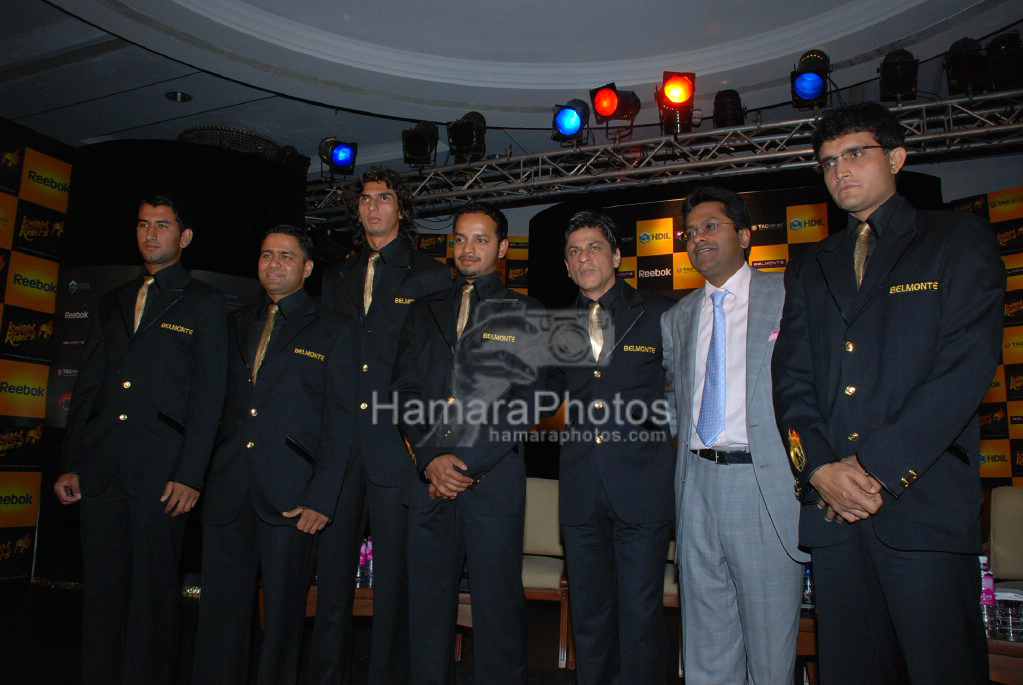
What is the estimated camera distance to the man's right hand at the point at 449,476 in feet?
8.14

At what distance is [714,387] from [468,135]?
4.82 m

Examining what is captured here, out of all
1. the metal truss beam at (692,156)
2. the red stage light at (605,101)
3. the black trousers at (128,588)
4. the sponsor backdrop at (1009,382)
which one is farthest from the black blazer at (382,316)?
the sponsor backdrop at (1009,382)

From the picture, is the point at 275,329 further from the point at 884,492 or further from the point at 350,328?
the point at 884,492

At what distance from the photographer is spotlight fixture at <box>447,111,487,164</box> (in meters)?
6.61

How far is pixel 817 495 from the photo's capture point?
193 cm

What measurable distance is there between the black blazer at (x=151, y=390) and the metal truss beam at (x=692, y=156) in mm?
4325

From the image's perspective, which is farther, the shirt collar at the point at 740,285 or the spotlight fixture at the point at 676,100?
the spotlight fixture at the point at 676,100

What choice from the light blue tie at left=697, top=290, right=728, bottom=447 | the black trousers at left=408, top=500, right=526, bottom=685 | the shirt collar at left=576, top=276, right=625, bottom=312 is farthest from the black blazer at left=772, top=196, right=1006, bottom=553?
the black trousers at left=408, top=500, right=526, bottom=685

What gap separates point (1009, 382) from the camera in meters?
6.60

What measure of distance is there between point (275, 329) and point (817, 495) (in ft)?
6.94

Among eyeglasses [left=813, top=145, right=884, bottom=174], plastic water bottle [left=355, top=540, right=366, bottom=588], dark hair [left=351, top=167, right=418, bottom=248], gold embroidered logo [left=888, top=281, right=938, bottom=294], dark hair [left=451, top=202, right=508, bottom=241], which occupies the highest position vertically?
dark hair [left=351, top=167, right=418, bottom=248]

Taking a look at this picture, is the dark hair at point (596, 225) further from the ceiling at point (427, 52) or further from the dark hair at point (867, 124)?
the ceiling at point (427, 52)

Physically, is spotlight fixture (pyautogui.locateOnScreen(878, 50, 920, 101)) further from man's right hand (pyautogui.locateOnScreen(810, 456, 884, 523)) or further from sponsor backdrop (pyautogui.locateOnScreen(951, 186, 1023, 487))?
man's right hand (pyautogui.locateOnScreen(810, 456, 884, 523))

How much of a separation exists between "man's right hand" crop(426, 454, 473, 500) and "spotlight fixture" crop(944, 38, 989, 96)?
5249 millimetres
